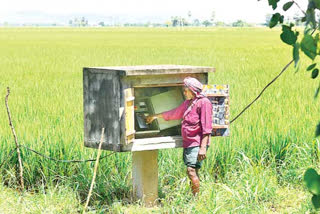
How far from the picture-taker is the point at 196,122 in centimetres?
434

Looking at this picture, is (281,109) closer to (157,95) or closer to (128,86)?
(157,95)

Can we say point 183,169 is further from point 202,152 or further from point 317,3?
point 317,3

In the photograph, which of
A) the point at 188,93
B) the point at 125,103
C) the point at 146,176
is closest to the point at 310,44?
the point at 125,103

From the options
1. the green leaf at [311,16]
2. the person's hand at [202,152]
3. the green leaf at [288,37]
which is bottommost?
the person's hand at [202,152]

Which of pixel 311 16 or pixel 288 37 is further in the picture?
pixel 288 37

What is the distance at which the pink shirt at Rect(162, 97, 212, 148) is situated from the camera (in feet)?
14.1

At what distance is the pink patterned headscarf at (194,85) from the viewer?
4285 mm

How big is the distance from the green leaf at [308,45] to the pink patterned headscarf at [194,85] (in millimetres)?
3002

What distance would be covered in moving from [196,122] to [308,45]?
310 centimetres

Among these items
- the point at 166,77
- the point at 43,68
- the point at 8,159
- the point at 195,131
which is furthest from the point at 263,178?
the point at 43,68

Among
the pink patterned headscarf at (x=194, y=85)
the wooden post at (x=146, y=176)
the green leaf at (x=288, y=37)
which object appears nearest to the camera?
the green leaf at (x=288, y=37)

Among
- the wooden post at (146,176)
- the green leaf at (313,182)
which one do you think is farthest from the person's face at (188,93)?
the green leaf at (313,182)

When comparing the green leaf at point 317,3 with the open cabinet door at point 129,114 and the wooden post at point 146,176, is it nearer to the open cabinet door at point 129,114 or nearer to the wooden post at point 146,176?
the open cabinet door at point 129,114

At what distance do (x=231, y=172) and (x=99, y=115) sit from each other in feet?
4.93
